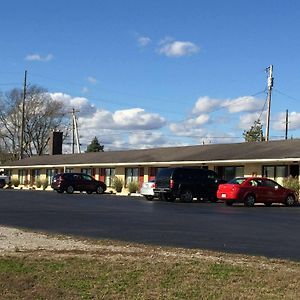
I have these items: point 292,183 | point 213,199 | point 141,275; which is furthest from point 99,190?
point 141,275

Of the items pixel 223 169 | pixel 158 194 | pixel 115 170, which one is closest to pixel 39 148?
pixel 115 170

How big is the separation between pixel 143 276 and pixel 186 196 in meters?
23.6

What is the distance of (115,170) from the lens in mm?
49375

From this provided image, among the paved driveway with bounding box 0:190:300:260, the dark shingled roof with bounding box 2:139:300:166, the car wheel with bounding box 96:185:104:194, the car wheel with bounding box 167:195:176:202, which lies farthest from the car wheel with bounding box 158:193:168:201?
the car wheel with bounding box 96:185:104:194

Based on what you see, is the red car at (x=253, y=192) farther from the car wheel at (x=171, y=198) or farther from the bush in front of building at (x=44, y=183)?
the bush in front of building at (x=44, y=183)

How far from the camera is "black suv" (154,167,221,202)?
31000 mm

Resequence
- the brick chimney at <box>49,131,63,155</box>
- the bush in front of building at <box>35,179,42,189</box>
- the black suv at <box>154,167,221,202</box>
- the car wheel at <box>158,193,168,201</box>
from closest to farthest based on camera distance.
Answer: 1. the black suv at <box>154,167,221,202</box>
2. the car wheel at <box>158,193,168,201</box>
3. the bush in front of building at <box>35,179,42,189</box>
4. the brick chimney at <box>49,131,63,155</box>

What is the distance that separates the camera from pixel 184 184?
31281 millimetres

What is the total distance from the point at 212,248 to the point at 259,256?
1.43 metres

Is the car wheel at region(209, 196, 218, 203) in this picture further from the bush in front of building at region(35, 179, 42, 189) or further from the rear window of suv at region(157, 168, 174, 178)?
the bush in front of building at region(35, 179, 42, 189)

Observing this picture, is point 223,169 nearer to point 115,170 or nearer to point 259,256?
point 115,170

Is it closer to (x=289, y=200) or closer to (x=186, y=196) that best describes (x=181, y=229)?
(x=289, y=200)

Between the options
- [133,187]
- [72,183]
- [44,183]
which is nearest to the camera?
[133,187]

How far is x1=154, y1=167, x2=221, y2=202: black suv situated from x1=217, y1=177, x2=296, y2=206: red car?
2.89 meters
